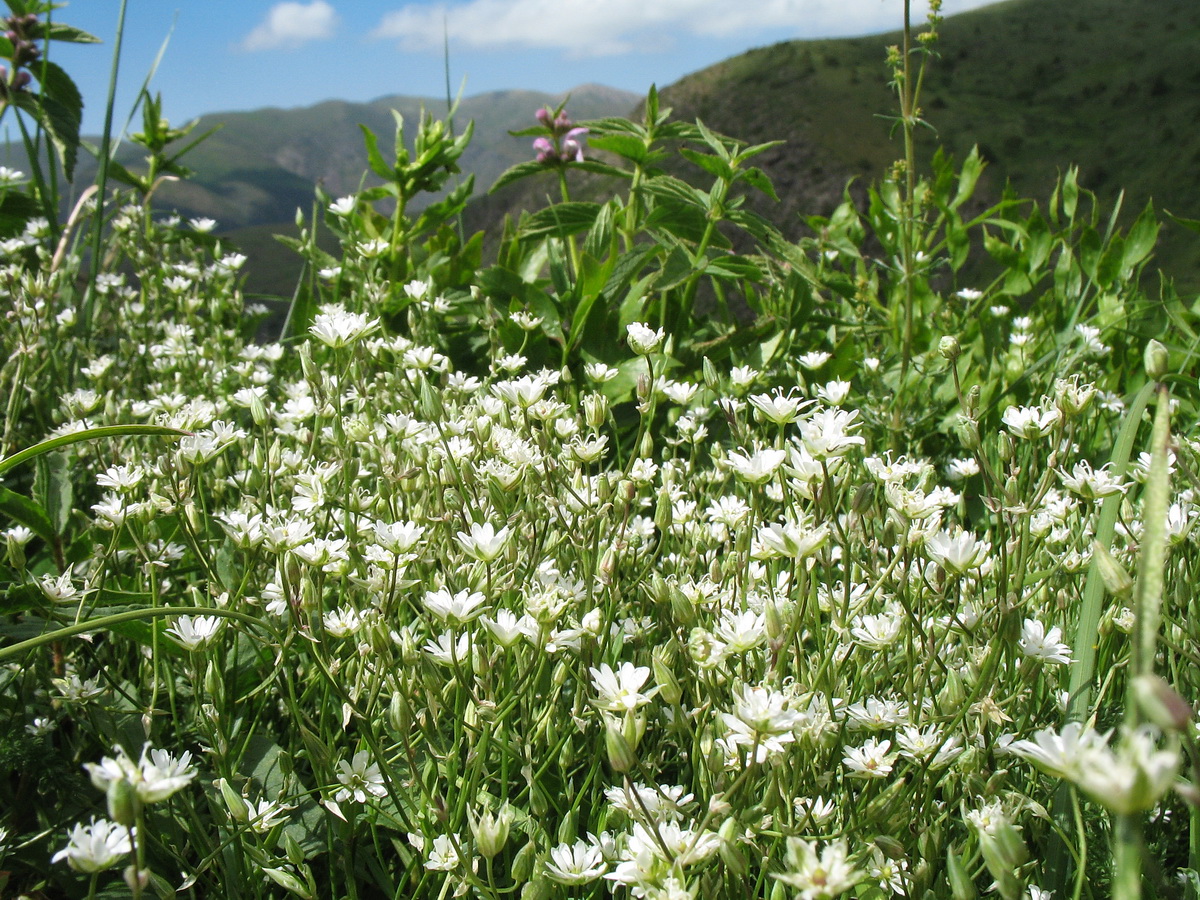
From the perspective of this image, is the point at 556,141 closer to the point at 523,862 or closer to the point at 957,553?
the point at 957,553

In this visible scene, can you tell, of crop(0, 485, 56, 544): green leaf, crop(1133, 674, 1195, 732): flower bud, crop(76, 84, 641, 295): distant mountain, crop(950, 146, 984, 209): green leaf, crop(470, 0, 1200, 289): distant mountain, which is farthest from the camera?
crop(76, 84, 641, 295): distant mountain

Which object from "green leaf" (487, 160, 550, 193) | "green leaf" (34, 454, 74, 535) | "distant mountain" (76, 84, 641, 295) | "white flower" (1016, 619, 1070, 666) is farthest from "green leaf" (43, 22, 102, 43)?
"distant mountain" (76, 84, 641, 295)

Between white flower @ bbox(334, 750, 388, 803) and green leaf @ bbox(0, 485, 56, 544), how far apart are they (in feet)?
2.52

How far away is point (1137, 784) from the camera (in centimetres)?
52

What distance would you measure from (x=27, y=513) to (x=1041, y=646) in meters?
1.64

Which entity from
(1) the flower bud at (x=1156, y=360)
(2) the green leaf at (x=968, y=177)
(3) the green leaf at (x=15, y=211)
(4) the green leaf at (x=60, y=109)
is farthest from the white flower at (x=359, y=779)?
(2) the green leaf at (x=968, y=177)

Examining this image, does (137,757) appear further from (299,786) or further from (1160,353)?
(1160,353)

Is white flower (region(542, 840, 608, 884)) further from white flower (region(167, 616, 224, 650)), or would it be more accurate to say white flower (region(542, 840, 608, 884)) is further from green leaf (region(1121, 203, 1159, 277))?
green leaf (region(1121, 203, 1159, 277))

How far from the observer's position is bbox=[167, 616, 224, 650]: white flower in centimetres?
116

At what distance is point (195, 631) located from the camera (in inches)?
48.9

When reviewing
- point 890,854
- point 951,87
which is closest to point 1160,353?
point 890,854

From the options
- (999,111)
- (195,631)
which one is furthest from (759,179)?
(999,111)

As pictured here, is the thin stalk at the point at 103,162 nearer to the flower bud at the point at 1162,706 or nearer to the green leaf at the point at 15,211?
the green leaf at the point at 15,211

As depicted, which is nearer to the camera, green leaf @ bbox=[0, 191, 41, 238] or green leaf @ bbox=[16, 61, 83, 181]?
green leaf @ bbox=[16, 61, 83, 181]
